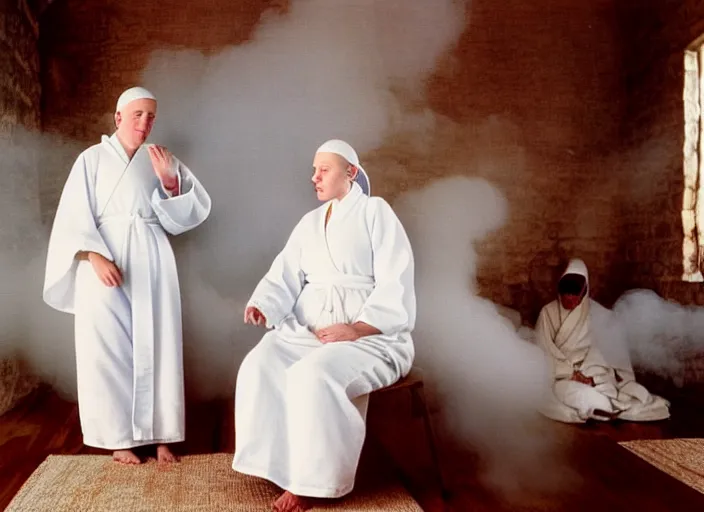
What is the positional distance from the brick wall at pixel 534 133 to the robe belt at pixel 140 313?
114 cm

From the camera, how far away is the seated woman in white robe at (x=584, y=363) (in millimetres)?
3301

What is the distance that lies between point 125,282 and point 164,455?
0.70 metres

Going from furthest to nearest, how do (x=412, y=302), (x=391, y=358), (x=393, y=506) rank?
(x=412, y=302), (x=391, y=358), (x=393, y=506)

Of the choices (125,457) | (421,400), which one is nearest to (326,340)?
(421,400)

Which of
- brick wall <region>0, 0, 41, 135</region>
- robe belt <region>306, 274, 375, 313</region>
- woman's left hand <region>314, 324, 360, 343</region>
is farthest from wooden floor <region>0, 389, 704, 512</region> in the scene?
brick wall <region>0, 0, 41, 135</region>

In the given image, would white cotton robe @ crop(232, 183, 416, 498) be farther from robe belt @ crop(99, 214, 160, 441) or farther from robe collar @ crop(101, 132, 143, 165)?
robe collar @ crop(101, 132, 143, 165)

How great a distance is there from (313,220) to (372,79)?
87 centimetres

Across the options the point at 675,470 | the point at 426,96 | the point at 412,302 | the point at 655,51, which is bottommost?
the point at 675,470

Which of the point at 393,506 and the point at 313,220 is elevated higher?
the point at 313,220

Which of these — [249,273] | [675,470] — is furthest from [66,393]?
[675,470]

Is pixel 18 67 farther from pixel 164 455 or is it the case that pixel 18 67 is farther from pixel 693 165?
pixel 693 165

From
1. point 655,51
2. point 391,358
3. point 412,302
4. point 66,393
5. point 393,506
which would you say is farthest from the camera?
point 655,51

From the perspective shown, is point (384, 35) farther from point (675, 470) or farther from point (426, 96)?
point (675, 470)

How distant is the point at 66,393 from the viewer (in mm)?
2863
